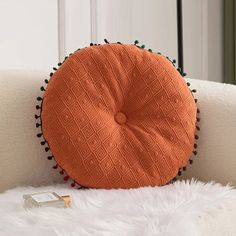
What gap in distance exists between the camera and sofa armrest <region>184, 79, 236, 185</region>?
1298 mm

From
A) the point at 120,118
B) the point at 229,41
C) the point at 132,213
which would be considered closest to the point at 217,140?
the point at 120,118

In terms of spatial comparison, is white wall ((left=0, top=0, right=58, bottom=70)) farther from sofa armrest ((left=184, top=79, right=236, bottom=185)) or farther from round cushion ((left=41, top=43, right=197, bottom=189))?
sofa armrest ((left=184, top=79, right=236, bottom=185))

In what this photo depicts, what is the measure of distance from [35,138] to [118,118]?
220 millimetres

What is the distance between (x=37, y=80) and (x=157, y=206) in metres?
0.53

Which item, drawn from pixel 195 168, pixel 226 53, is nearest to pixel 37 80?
pixel 195 168

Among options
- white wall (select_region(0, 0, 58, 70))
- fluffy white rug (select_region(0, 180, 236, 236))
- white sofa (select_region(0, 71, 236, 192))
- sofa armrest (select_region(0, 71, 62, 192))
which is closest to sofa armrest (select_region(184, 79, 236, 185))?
white sofa (select_region(0, 71, 236, 192))

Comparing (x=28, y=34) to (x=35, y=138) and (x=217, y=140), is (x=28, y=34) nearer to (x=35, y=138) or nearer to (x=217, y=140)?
(x=35, y=138)

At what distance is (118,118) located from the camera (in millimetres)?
1309

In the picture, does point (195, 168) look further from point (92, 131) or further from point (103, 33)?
point (103, 33)

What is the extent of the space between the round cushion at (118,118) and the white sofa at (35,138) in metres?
0.05

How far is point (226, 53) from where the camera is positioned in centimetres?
316

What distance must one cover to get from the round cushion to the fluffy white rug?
75mm

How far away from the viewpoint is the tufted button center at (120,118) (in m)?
1.31

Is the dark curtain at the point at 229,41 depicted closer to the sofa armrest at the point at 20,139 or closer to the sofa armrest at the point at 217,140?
the sofa armrest at the point at 217,140
